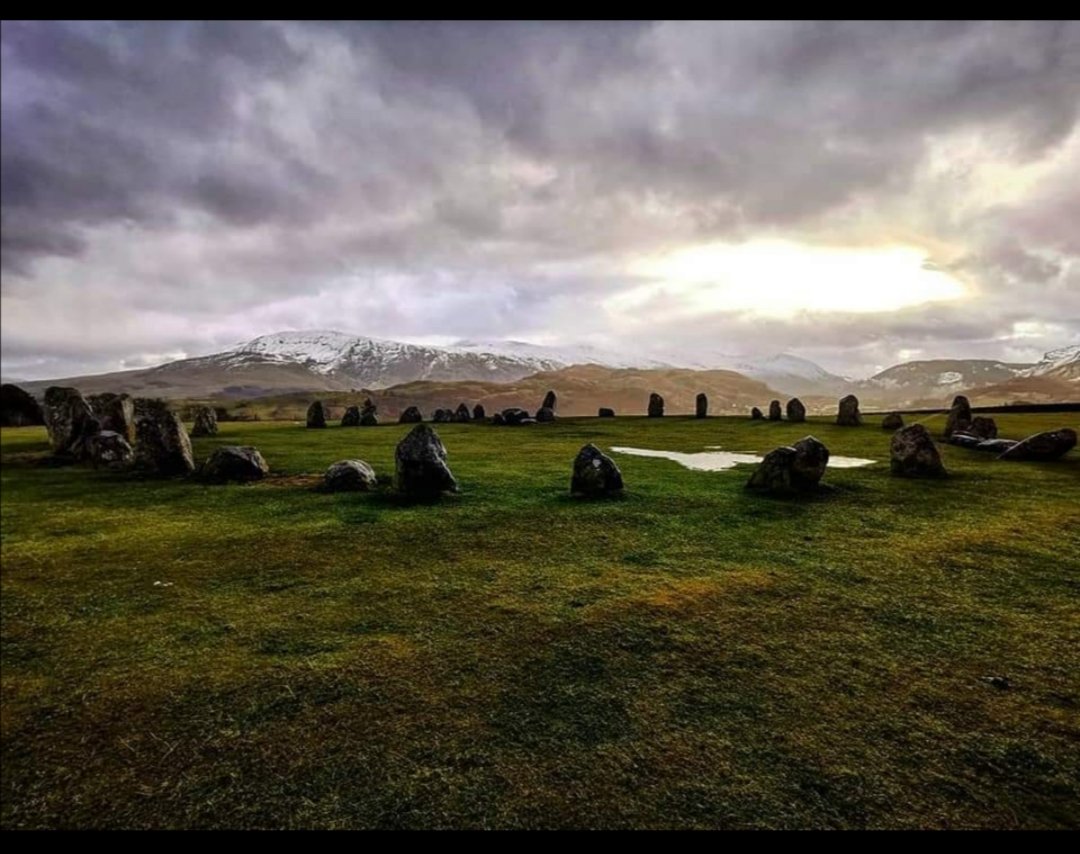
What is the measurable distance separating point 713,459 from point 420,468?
10.5 m

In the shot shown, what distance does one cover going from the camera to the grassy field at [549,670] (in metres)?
4.14

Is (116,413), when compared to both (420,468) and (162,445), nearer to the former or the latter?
(162,445)

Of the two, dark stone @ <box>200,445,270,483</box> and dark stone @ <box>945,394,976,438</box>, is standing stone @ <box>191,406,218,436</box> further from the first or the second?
dark stone @ <box>945,394,976,438</box>

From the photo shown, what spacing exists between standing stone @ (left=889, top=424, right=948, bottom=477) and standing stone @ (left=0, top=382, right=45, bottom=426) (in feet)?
140

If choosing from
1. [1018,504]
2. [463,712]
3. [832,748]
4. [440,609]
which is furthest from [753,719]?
[1018,504]

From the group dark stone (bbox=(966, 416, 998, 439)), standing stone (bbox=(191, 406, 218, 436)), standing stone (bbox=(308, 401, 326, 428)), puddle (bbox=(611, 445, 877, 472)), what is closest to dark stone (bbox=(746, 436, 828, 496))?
puddle (bbox=(611, 445, 877, 472))

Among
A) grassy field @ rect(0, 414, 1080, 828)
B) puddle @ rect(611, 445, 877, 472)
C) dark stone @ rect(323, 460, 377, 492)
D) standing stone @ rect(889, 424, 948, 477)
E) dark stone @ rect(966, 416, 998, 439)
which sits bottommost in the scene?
grassy field @ rect(0, 414, 1080, 828)

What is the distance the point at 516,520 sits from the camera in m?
11.5

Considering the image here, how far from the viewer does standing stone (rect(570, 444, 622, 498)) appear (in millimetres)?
13430

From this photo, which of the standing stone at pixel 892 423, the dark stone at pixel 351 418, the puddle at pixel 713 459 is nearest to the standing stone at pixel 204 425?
the dark stone at pixel 351 418

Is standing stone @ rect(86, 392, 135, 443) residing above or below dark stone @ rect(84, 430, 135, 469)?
above

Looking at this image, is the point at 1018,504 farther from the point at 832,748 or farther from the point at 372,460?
the point at 372,460

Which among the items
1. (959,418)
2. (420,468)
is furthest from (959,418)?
(420,468)

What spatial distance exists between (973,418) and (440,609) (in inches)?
932
